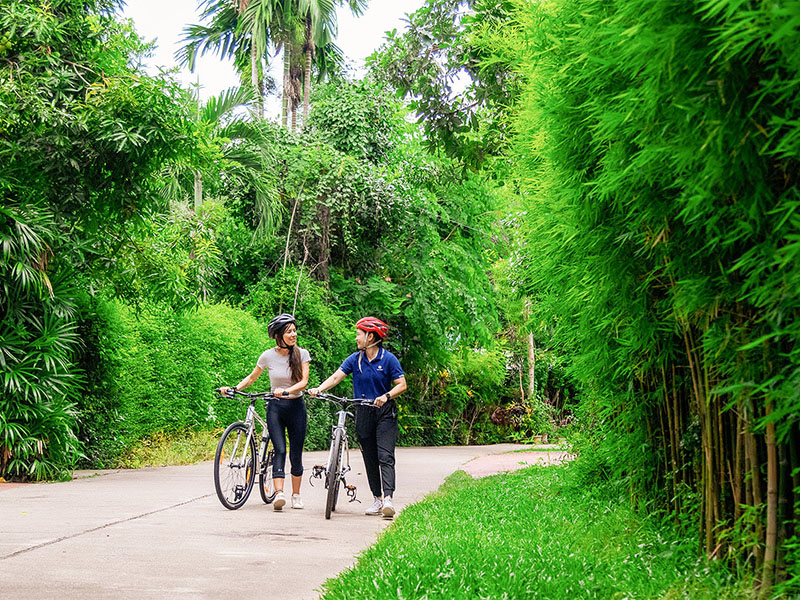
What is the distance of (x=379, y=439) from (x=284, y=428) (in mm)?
1139

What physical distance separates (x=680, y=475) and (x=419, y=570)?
214cm

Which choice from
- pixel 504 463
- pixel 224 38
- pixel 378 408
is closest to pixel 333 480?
pixel 378 408

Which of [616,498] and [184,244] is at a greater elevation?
[184,244]

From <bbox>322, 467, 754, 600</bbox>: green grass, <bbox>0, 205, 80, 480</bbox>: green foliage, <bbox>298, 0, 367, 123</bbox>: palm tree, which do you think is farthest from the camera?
<bbox>298, 0, 367, 123</bbox>: palm tree

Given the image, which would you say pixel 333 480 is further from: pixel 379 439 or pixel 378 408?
pixel 378 408

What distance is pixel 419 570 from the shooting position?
589 cm

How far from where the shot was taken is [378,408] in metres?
10.4

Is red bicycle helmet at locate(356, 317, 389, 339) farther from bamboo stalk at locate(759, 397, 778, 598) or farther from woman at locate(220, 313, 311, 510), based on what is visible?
bamboo stalk at locate(759, 397, 778, 598)

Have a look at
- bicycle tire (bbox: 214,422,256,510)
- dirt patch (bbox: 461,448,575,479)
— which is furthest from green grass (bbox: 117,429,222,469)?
bicycle tire (bbox: 214,422,256,510)

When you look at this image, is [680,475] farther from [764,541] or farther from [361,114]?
[361,114]

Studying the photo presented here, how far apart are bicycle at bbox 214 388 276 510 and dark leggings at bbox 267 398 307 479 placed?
0.42ft

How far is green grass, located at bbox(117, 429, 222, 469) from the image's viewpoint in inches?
672

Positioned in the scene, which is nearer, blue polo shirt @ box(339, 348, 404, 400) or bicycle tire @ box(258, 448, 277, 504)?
blue polo shirt @ box(339, 348, 404, 400)

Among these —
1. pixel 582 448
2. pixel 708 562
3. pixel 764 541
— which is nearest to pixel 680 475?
pixel 708 562
